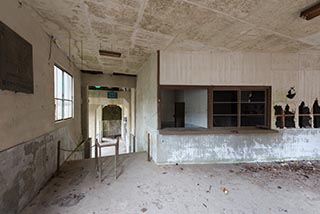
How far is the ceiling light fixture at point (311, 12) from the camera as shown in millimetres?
2140

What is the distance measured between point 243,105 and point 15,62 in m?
4.33

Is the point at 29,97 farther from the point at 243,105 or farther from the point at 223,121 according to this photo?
the point at 243,105

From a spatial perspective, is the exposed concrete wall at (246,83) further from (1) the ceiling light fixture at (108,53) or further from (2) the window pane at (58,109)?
(2) the window pane at (58,109)

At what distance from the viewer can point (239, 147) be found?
13.2 feet

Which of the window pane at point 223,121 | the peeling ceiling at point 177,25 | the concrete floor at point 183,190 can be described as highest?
the peeling ceiling at point 177,25

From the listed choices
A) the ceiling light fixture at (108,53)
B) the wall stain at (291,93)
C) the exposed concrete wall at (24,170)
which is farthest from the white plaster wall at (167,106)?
the exposed concrete wall at (24,170)

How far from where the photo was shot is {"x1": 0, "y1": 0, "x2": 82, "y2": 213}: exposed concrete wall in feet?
6.10

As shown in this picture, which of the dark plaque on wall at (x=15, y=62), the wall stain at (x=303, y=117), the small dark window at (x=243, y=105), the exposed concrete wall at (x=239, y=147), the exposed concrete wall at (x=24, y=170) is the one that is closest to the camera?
the dark plaque on wall at (x=15, y=62)

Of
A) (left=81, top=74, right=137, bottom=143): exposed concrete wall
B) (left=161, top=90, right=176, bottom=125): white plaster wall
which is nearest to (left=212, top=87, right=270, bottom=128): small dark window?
(left=161, top=90, right=176, bottom=125): white plaster wall

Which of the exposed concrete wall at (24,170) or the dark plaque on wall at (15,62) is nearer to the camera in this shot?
the dark plaque on wall at (15,62)

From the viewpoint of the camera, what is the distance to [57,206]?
2258mm

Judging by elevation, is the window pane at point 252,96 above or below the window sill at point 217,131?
above

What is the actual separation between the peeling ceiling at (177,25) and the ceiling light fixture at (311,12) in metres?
0.07

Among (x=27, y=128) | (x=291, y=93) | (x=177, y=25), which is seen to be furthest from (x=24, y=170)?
(x=291, y=93)
